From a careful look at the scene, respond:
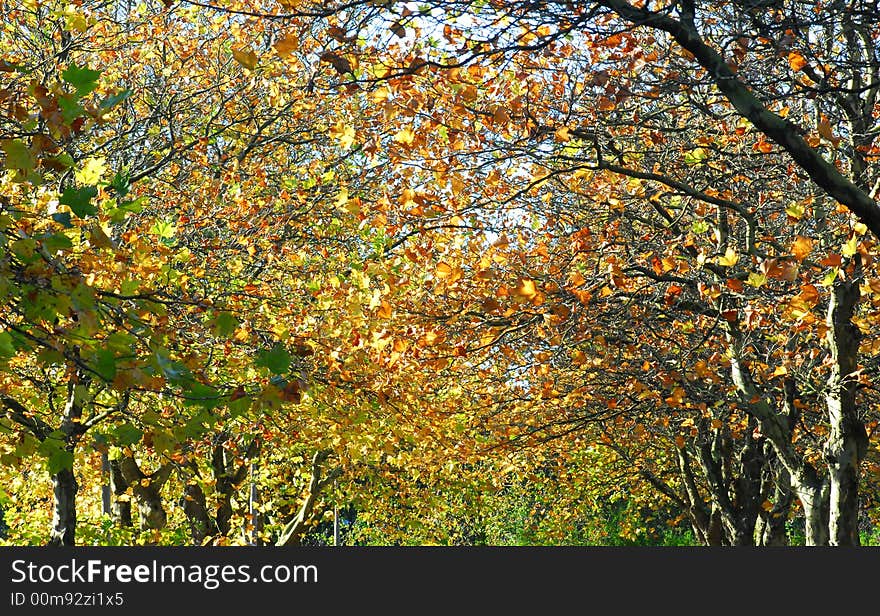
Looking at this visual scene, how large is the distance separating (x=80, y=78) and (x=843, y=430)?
8233 mm

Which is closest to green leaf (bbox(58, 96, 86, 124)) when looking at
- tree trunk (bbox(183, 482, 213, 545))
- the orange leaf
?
the orange leaf

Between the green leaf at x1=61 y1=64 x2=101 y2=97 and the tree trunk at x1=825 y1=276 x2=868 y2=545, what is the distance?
7.66 m

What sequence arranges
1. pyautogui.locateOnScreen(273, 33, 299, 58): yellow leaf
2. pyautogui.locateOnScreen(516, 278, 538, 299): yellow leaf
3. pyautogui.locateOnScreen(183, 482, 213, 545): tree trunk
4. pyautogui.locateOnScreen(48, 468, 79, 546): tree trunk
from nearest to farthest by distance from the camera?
pyautogui.locateOnScreen(273, 33, 299, 58): yellow leaf
pyautogui.locateOnScreen(516, 278, 538, 299): yellow leaf
pyautogui.locateOnScreen(48, 468, 79, 546): tree trunk
pyautogui.locateOnScreen(183, 482, 213, 545): tree trunk

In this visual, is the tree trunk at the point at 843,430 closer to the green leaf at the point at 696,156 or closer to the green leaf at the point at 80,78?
the green leaf at the point at 696,156

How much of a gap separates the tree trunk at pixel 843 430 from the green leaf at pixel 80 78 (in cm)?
766

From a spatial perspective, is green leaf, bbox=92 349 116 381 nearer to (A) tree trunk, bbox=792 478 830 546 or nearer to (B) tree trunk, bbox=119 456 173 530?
(A) tree trunk, bbox=792 478 830 546

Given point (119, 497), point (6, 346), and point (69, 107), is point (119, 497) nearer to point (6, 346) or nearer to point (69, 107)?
point (69, 107)

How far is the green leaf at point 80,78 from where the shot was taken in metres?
4.91

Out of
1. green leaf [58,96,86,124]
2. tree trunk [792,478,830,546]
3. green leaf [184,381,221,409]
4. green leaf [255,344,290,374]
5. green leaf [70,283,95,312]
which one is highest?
green leaf [58,96,86,124]

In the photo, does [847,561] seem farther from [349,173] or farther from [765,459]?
[349,173]

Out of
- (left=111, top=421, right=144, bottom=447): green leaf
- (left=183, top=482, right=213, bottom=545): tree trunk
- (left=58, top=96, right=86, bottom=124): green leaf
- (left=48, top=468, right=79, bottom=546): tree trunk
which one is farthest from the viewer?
(left=183, top=482, right=213, bottom=545): tree trunk

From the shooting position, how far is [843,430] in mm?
10250

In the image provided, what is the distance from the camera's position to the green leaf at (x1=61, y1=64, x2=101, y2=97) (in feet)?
16.1

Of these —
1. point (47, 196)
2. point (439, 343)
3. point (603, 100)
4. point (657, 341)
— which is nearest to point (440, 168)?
point (603, 100)
